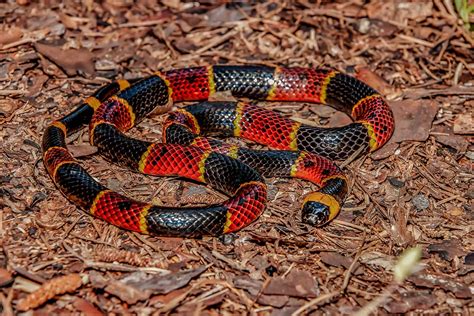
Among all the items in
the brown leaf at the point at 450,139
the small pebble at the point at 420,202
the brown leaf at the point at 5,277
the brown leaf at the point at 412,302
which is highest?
the brown leaf at the point at 5,277

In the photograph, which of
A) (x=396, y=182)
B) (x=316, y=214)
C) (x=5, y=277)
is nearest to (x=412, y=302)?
(x=316, y=214)

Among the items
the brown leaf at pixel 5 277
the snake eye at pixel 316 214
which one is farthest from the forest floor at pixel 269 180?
the snake eye at pixel 316 214

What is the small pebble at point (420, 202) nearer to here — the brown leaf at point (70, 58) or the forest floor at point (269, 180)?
the forest floor at point (269, 180)

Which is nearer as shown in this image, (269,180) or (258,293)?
(258,293)

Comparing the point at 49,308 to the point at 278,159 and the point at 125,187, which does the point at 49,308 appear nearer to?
the point at 125,187

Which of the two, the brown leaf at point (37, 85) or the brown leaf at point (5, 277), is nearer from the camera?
the brown leaf at point (5, 277)

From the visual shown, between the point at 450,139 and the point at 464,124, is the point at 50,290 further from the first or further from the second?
the point at 464,124
